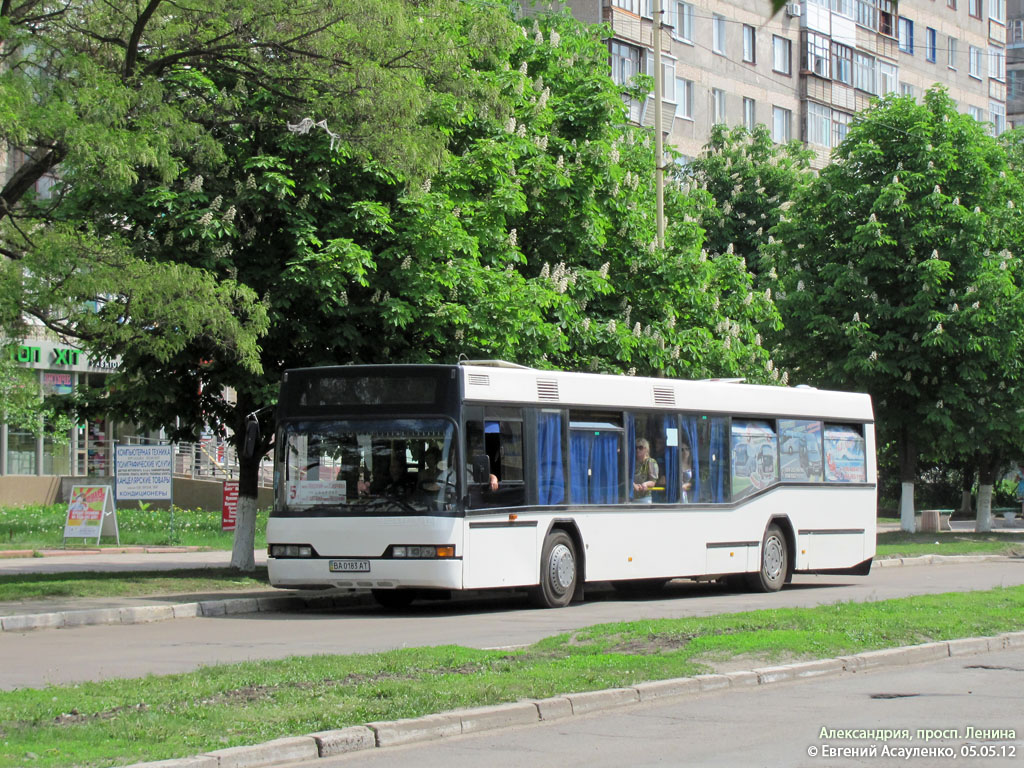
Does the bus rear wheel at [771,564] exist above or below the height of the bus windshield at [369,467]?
below

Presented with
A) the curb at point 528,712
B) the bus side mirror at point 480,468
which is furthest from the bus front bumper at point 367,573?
the curb at point 528,712

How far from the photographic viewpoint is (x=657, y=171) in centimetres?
2623

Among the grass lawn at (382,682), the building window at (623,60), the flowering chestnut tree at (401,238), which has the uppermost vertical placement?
the building window at (623,60)

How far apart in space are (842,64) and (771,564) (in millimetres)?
40118

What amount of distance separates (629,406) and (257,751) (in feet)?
38.9

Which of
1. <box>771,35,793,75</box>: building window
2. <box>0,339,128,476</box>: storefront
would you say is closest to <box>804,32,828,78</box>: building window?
<box>771,35,793,75</box>: building window

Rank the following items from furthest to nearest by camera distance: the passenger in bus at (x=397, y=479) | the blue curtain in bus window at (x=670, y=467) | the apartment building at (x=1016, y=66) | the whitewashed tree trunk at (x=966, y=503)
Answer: the apartment building at (x=1016, y=66), the whitewashed tree trunk at (x=966, y=503), the blue curtain in bus window at (x=670, y=467), the passenger in bus at (x=397, y=479)

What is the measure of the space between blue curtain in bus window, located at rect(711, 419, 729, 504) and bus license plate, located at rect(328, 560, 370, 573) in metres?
5.68

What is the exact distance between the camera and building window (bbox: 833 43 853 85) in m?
56.2

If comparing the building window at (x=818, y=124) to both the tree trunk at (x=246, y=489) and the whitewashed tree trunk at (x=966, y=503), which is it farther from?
the tree trunk at (x=246, y=489)

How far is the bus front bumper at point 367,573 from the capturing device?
15.7m

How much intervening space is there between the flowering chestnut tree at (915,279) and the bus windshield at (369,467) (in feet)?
64.3

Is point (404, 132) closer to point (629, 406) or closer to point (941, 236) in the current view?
point (629, 406)

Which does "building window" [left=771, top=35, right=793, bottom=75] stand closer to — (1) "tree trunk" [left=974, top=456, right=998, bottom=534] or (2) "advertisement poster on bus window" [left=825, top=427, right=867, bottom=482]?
(1) "tree trunk" [left=974, top=456, right=998, bottom=534]
